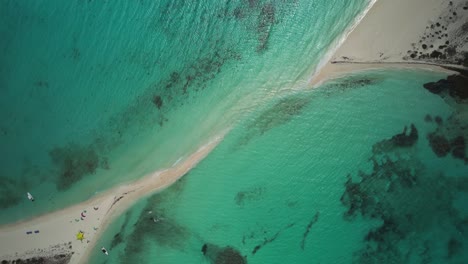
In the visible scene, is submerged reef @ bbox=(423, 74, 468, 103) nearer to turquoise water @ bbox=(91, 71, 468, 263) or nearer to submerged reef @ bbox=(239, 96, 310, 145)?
turquoise water @ bbox=(91, 71, 468, 263)

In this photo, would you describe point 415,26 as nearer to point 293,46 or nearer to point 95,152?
point 293,46

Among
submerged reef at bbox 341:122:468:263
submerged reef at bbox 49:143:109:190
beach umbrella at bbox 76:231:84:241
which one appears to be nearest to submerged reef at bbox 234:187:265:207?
submerged reef at bbox 341:122:468:263

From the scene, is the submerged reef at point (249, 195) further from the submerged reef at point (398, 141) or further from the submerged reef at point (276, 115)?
the submerged reef at point (398, 141)

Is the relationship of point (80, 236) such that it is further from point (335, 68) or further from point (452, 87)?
point (452, 87)

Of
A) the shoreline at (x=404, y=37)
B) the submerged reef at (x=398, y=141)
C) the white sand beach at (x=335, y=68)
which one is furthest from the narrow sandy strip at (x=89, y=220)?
the shoreline at (x=404, y=37)

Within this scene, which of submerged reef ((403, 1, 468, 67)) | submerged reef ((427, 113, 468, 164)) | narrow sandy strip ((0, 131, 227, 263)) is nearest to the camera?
submerged reef ((403, 1, 468, 67))

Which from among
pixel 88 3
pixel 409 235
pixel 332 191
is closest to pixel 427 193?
pixel 409 235
